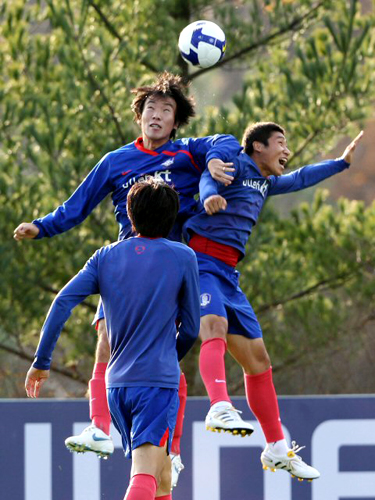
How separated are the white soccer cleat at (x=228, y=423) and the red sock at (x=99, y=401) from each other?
0.52 metres

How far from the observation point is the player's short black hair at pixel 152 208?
4.29 metres

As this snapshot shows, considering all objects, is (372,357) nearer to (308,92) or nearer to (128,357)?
(308,92)

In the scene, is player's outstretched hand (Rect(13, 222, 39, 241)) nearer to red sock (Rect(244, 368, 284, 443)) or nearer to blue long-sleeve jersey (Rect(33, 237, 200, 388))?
blue long-sleeve jersey (Rect(33, 237, 200, 388))

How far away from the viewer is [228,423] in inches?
189

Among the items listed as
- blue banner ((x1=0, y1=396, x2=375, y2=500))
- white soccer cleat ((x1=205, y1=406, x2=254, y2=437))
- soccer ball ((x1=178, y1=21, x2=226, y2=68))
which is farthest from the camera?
blue banner ((x1=0, y1=396, x2=375, y2=500))

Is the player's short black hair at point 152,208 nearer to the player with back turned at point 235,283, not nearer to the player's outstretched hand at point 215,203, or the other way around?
the player's outstretched hand at point 215,203

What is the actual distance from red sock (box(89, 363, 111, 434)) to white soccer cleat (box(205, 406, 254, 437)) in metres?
0.52

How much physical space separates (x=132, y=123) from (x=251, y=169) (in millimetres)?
4109

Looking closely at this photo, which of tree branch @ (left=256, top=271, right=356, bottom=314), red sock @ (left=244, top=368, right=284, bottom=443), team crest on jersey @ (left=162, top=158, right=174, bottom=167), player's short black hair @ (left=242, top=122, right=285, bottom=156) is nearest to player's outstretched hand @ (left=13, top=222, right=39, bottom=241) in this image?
team crest on jersey @ (left=162, top=158, right=174, bottom=167)

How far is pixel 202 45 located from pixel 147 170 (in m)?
0.79

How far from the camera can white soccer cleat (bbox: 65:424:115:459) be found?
194 inches

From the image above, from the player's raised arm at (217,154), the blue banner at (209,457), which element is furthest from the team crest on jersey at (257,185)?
the blue banner at (209,457)

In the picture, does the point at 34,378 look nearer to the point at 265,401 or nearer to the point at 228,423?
the point at 228,423

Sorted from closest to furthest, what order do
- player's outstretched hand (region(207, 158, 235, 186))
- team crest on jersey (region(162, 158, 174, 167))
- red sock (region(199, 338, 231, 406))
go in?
player's outstretched hand (region(207, 158, 235, 186))
red sock (region(199, 338, 231, 406))
team crest on jersey (region(162, 158, 174, 167))
